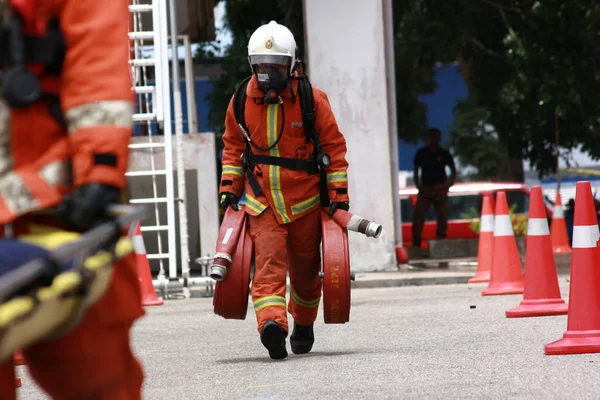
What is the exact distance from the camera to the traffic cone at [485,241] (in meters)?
14.3

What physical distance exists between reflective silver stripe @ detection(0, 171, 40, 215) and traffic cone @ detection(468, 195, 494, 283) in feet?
36.3

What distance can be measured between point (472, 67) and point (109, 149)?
86.2 feet

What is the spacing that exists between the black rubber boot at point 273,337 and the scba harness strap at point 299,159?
0.81 metres

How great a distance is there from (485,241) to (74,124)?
11259 millimetres

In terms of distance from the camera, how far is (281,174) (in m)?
7.95

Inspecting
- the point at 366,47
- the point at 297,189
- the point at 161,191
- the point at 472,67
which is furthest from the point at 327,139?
the point at 472,67

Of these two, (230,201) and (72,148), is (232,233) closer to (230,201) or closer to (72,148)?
(230,201)

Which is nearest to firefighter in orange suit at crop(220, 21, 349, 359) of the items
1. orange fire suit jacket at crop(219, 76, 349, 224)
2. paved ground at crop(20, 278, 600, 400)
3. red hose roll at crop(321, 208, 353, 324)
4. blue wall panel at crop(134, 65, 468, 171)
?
orange fire suit jacket at crop(219, 76, 349, 224)

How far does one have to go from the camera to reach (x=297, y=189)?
7.98 meters

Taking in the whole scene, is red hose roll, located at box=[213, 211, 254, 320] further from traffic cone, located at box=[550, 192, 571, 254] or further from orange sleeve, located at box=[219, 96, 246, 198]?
traffic cone, located at box=[550, 192, 571, 254]

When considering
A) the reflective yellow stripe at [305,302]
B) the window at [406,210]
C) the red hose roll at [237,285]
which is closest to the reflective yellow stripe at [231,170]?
the red hose roll at [237,285]

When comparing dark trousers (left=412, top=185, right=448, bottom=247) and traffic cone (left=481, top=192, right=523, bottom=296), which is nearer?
traffic cone (left=481, top=192, right=523, bottom=296)

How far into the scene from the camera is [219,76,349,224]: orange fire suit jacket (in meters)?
7.95

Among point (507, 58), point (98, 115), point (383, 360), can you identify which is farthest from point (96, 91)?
point (507, 58)
